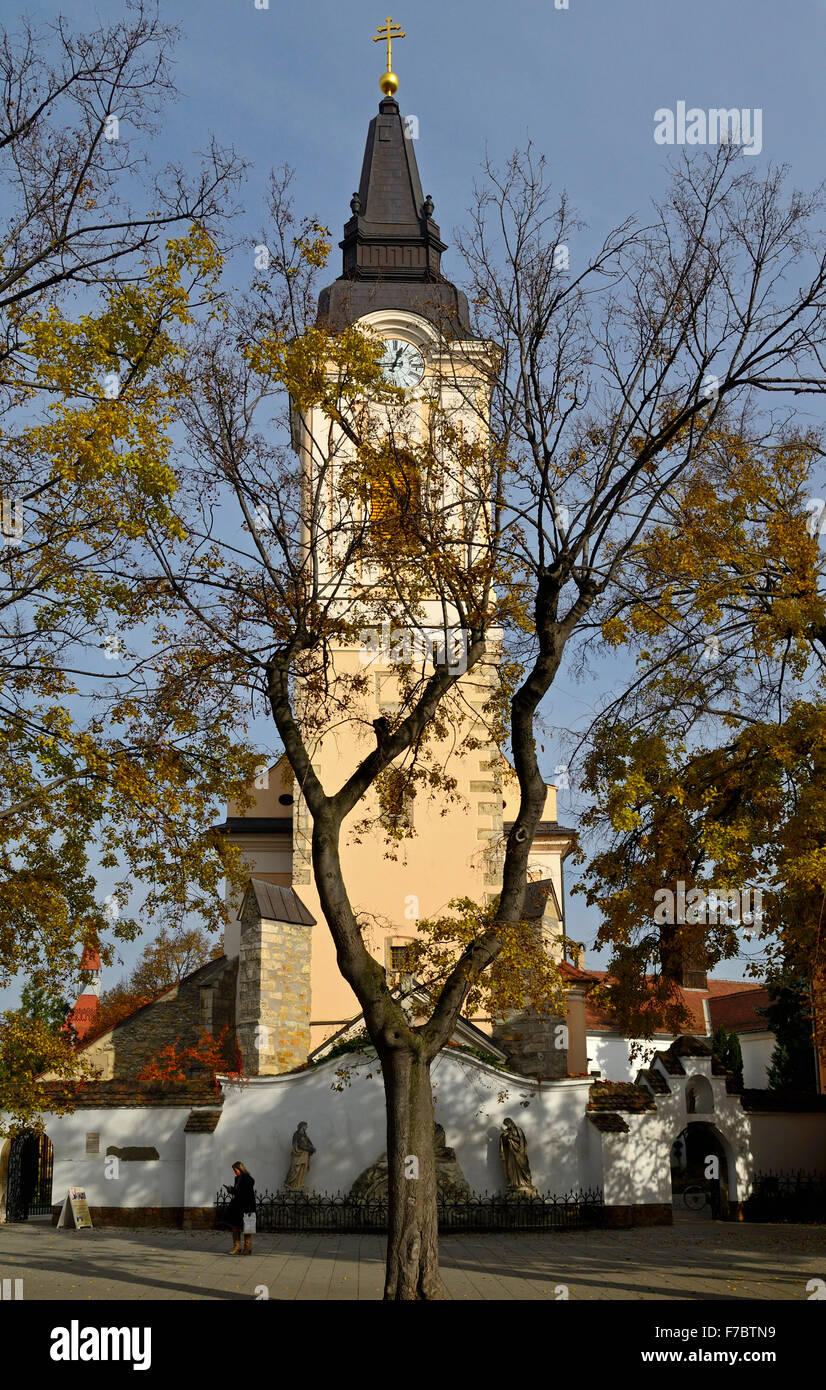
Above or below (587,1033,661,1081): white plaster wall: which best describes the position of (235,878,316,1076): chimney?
above

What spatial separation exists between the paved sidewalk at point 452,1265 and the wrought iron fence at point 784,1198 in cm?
294

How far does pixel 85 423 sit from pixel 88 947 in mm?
5261

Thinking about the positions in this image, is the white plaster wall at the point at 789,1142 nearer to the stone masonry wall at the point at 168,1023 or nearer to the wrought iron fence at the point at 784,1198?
the wrought iron fence at the point at 784,1198

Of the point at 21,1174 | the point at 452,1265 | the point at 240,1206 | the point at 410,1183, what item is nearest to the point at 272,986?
the point at 21,1174

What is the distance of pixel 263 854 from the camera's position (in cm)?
2822

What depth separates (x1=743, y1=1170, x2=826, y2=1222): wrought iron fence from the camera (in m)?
22.0

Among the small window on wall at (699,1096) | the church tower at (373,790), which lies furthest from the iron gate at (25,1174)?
the small window on wall at (699,1096)

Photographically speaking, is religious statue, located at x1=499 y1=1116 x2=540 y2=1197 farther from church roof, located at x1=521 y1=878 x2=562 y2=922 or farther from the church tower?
church roof, located at x1=521 y1=878 x2=562 y2=922

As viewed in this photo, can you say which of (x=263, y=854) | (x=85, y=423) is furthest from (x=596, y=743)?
(x=263, y=854)

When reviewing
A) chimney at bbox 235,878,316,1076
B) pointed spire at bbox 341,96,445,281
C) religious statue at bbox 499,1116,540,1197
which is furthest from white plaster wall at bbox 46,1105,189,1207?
pointed spire at bbox 341,96,445,281

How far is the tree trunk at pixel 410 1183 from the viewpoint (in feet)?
35.0

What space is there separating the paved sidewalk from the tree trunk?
1.42m

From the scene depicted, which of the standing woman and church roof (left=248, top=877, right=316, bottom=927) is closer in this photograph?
the standing woman

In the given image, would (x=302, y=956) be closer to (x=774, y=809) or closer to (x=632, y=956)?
(x=632, y=956)
